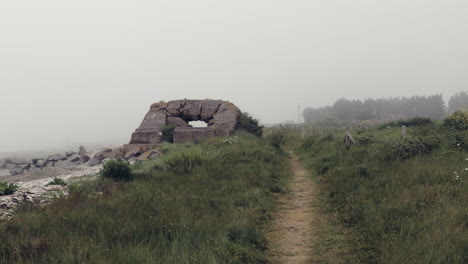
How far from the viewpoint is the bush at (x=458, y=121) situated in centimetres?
1727

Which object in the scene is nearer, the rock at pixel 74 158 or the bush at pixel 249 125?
the rock at pixel 74 158

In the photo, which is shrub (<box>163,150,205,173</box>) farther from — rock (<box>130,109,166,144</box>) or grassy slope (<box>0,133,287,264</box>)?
rock (<box>130,109,166,144</box>)

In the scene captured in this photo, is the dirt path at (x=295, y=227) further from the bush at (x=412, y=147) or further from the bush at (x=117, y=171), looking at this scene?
the bush at (x=117, y=171)

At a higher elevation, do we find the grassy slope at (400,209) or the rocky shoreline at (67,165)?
the grassy slope at (400,209)

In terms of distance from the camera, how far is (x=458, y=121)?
58.7 ft

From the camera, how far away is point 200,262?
4066 millimetres

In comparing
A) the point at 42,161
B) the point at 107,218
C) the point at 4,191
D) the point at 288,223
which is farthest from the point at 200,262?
the point at 42,161

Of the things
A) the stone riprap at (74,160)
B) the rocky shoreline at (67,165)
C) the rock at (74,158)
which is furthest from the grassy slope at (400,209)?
the rock at (74,158)

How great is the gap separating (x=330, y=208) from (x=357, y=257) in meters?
2.65

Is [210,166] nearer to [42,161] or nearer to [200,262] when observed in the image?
[200,262]

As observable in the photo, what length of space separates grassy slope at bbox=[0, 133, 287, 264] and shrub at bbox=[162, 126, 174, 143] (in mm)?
14622

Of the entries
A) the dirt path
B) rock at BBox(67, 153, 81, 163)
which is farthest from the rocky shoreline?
the dirt path

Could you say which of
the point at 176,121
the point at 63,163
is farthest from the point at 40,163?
the point at 176,121

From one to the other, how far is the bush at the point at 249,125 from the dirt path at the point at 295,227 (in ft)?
56.9
